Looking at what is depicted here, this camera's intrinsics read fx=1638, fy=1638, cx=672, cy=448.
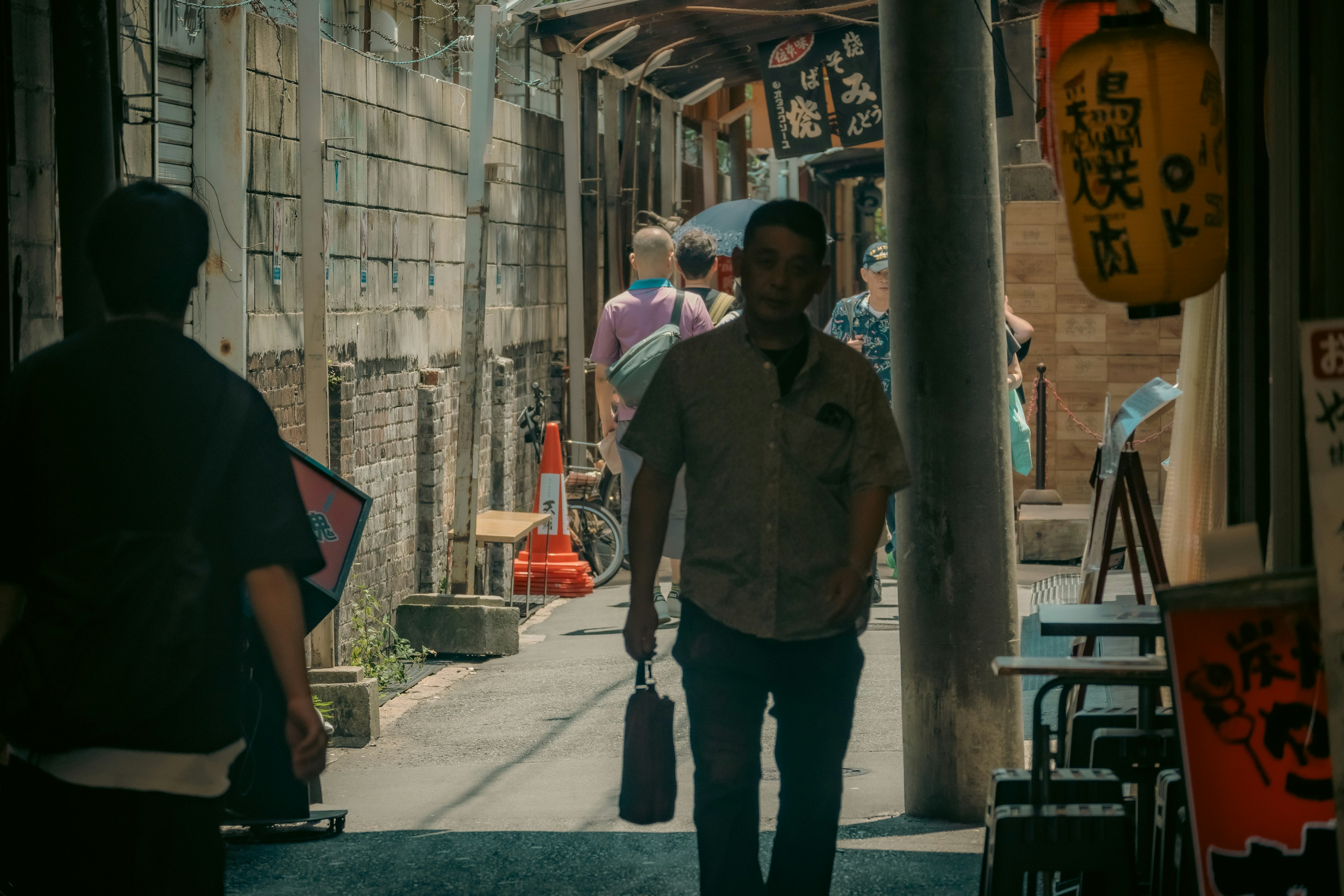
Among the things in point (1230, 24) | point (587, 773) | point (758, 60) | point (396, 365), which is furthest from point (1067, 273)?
point (1230, 24)

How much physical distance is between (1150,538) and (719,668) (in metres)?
2.30

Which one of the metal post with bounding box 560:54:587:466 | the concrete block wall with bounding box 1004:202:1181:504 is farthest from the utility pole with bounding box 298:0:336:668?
the concrete block wall with bounding box 1004:202:1181:504

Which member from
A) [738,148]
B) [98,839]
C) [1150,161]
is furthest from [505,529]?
[738,148]

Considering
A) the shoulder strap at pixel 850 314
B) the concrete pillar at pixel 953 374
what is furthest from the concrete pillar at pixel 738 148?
the concrete pillar at pixel 953 374

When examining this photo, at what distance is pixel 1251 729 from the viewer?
146 inches

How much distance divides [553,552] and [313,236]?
4.86m

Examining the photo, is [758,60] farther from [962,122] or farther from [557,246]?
[962,122]

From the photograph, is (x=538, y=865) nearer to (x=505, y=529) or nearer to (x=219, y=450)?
(x=219, y=450)

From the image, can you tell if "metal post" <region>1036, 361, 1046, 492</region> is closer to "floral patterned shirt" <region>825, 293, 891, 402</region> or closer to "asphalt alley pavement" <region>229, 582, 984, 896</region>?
"asphalt alley pavement" <region>229, 582, 984, 896</region>

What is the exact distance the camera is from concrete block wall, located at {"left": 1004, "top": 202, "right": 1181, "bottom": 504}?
14656 mm

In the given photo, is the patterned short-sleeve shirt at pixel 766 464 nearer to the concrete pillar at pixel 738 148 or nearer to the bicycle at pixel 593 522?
the bicycle at pixel 593 522

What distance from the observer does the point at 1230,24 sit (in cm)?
517

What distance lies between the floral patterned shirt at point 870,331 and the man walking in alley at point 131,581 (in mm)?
6882

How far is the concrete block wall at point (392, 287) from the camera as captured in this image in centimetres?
866
